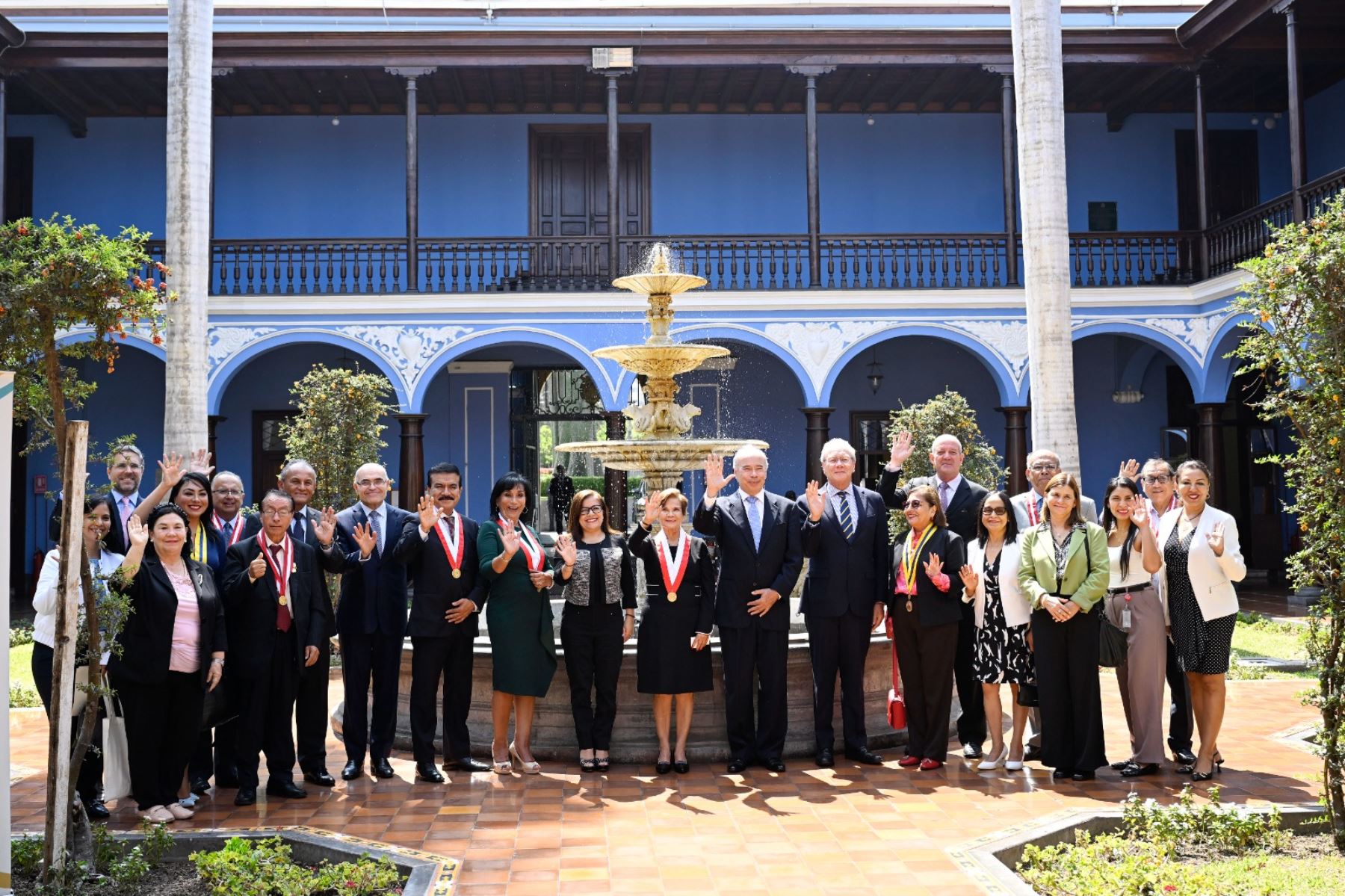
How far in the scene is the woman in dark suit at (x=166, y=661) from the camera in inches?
208

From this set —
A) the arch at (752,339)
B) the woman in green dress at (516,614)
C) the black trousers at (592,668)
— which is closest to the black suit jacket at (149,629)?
the woman in green dress at (516,614)

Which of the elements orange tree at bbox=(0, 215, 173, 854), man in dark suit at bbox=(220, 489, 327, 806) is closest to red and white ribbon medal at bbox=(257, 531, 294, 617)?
man in dark suit at bbox=(220, 489, 327, 806)

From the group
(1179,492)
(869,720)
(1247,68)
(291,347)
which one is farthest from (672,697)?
(1247,68)

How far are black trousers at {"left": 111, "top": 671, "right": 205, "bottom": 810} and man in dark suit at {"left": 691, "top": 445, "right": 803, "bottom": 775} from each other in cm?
258

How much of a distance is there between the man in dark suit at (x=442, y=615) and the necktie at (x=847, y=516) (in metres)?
1.93

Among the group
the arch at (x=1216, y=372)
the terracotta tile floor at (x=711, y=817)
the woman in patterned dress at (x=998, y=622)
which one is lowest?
the terracotta tile floor at (x=711, y=817)

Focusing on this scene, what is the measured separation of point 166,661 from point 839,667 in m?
3.31

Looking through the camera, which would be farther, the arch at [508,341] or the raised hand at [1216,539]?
the arch at [508,341]

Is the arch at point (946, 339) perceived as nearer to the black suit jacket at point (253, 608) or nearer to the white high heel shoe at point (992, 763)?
the white high heel shoe at point (992, 763)

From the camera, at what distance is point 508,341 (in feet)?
52.9

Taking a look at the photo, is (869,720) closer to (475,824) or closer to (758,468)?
(758,468)

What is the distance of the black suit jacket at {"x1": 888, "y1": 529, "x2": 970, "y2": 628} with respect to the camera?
6141 mm

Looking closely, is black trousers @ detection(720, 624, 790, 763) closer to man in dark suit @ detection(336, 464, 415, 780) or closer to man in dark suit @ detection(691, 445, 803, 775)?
man in dark suit @ detection(691, 445, 803, 775)

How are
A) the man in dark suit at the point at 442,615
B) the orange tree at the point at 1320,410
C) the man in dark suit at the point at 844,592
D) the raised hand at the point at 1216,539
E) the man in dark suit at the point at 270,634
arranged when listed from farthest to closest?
the man in dark suit at the point at 844,592
the man in dark suit at the point at 442,615
the raised hand at the point at 1216,539
the man in dark suit at the point at 270,634
the orange tree at the point at 1320,410
